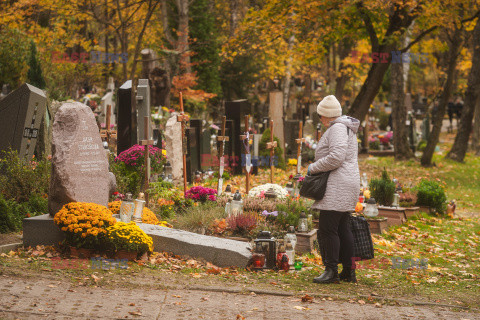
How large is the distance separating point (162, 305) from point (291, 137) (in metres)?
14.0

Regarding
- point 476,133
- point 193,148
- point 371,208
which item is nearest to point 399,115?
point 476,133

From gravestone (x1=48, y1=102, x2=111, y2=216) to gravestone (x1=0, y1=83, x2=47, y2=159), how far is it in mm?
3155

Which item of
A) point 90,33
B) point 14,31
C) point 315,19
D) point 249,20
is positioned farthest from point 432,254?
point 90,33

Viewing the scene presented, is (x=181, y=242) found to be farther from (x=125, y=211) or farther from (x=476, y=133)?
(x=476, y=133)

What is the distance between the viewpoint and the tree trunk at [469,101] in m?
20.9

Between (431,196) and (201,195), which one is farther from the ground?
(201,195)

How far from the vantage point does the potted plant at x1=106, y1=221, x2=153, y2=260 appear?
293 inches

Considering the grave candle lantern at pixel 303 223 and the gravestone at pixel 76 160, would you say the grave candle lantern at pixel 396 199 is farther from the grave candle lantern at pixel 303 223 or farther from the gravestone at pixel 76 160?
the gravestone at pixel 76 160

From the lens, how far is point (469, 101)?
2119cm

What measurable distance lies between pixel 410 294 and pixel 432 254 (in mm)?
2740

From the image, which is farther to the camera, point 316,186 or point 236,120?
point 236,120

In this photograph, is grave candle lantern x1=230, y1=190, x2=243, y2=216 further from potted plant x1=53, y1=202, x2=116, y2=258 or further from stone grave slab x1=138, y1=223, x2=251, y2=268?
potted plant x1=53, y1=202, x2=116, y2=258

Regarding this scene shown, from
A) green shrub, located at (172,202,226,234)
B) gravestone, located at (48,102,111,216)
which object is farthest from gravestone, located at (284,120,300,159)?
gravestone, located at (48,102,111,216)

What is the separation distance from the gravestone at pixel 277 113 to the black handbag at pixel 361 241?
10.7 metres
